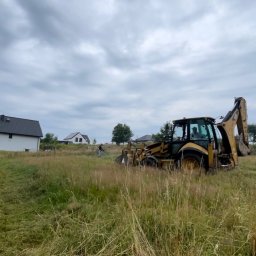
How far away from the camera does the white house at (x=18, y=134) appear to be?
6122 cm

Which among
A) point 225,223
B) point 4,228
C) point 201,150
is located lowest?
point 4,228

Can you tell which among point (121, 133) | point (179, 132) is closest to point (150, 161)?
point (179, 132)

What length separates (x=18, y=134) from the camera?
62.8m

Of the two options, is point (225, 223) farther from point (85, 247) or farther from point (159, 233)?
point (85, 247)

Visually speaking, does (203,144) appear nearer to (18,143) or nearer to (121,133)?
(18,143)

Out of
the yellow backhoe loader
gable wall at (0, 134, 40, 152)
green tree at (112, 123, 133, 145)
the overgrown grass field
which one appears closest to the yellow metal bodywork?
the yellow backhoe loader

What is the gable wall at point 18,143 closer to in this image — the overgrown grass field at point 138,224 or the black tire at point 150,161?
the black tire at point 150,161

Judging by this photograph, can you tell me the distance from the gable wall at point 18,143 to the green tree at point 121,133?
25.9 meters

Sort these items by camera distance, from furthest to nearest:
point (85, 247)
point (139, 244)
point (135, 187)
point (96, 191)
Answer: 1. point (96, 191)
2. point (135, 187)
3. point (85, 247)
4. point (139, 244)

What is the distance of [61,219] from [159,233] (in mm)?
2033

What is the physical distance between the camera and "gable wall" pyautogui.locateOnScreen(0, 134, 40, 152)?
200 ft

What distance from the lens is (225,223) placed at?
178 inches

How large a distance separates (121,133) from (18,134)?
3141 cm

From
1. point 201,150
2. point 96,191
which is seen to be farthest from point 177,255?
point 201,150
